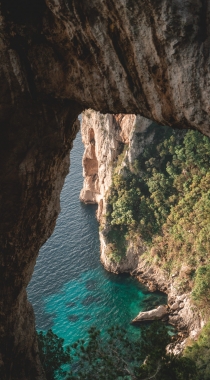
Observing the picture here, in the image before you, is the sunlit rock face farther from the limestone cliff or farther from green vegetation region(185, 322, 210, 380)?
the limestone cliff

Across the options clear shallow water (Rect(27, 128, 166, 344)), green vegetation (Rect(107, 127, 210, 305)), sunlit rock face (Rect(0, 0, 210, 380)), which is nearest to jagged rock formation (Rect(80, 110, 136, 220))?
green vegetation (Rect(107, 127, 210, 305))

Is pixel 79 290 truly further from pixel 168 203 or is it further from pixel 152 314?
pixel 168 203

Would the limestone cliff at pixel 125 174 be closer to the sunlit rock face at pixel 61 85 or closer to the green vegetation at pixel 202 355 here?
the green vegetation at pixel 202 355

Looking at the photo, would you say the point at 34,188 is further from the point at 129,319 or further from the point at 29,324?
the point at 129,319

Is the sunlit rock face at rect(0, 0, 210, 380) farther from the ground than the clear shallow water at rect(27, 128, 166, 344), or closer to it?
farther from the ground

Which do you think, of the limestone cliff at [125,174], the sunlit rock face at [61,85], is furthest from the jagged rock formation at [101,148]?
the sunlit rock face at [61,85]

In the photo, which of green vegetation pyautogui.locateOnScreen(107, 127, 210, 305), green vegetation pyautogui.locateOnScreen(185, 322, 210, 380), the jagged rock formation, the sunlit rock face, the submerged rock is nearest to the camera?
the sunlit rock face

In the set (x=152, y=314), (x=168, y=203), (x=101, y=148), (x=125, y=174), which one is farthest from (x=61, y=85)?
(x=101, y=148)
